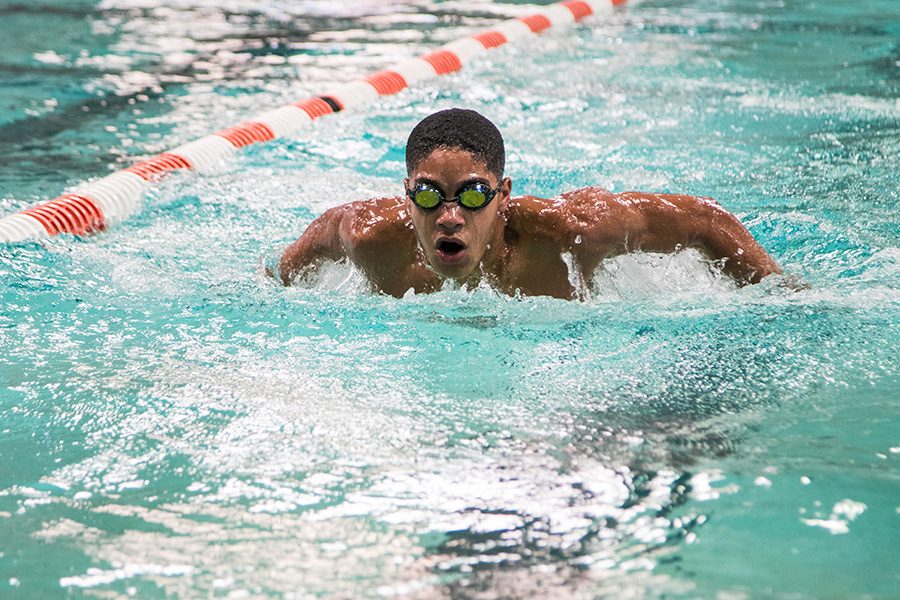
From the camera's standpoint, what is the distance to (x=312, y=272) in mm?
3459

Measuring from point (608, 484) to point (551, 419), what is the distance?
0.35 meters

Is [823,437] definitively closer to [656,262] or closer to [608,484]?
[608,484]

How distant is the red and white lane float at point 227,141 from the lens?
14.1 ft

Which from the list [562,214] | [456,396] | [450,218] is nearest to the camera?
[456,396]

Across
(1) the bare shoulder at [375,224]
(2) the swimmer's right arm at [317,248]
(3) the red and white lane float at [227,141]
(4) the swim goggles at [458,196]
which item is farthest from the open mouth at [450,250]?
(3) the red and white lane float at [227,141]

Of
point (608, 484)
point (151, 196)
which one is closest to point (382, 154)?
point (151, 196)

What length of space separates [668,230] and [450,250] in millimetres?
651

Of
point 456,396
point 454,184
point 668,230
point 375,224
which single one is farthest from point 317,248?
point 668,230

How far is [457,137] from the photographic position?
290cm

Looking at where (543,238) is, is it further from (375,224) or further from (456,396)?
(456,396)

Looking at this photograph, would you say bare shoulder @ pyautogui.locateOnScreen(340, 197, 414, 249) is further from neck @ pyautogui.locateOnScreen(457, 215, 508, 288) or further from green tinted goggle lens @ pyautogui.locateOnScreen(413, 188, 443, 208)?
green tinted goggle lens @ pyautogui.locateOnScreen(413, 188, 443, 208)

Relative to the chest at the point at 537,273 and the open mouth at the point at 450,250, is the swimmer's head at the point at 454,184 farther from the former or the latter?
the chest at the point at 537,273

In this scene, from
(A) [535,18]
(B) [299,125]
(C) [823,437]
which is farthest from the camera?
(A) [535,18]

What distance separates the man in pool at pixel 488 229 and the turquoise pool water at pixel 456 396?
0.10 metres
